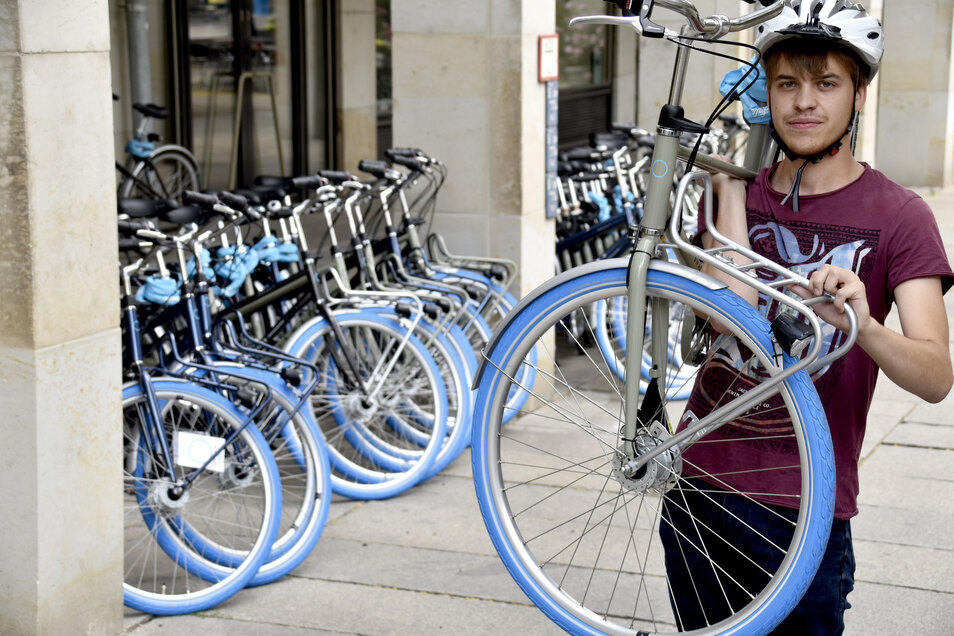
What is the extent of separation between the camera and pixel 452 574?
5.12 m

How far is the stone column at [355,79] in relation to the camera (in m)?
14.0

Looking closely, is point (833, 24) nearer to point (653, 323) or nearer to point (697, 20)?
point (697, 20)

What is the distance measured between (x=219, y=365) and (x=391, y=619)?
117 centimetres

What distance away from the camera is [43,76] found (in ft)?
12.7

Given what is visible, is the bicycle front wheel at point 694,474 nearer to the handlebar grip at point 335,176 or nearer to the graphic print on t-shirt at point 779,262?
the graphic print on t-shirt at point 779,262

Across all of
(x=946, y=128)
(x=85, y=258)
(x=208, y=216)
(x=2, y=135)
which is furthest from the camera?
(x=946, y=128)

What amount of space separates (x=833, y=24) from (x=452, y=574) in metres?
3.08

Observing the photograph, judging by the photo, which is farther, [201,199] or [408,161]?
[408,161]

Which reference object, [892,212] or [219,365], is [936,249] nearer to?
[892,212]

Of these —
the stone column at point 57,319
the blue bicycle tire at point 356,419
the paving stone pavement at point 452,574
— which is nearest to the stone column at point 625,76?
the blue bicycle tire at point 356,419

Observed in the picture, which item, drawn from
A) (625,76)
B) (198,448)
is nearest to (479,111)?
(198,448)

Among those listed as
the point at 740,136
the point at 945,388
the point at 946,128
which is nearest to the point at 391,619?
the point at 945,388

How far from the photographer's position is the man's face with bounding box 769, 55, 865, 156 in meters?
2.66

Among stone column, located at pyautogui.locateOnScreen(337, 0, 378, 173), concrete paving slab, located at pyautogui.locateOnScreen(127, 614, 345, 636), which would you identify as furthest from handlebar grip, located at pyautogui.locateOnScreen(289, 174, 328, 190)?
stone column, located at pyautogui.locateOnScreen(337, 0, 378, 173)
